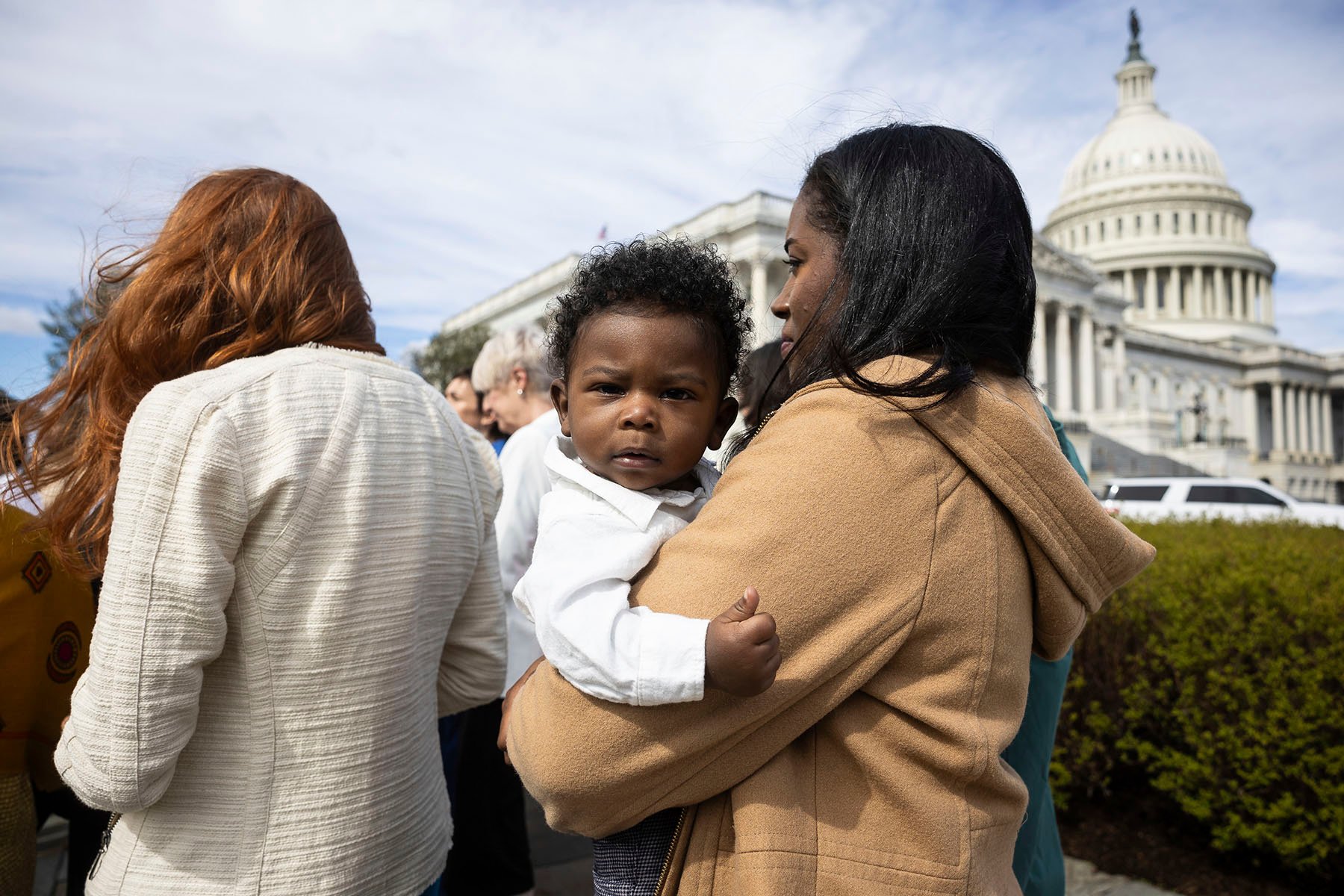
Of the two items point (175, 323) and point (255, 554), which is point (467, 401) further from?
point (255, 554)

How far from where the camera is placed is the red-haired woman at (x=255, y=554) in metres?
1.61

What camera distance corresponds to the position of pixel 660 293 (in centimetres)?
165

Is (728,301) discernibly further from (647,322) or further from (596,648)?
(596,648)

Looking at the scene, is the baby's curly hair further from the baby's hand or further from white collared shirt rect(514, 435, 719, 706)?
the baby's hand

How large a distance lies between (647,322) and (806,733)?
759 millimetres

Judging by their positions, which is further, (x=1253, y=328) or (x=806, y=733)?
(x=1253, y=328)

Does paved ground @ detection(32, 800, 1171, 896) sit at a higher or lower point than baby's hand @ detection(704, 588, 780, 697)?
lower

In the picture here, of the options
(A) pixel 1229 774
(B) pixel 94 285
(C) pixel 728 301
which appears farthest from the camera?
(A) pixel 1229 774

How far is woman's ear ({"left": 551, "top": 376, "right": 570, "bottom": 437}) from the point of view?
1781 millimetres

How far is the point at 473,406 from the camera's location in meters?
6.80

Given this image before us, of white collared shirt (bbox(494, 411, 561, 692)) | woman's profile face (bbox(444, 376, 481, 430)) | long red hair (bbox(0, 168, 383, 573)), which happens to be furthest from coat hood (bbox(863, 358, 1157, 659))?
woman's profile face (bbox(444, 376, 481, 430))

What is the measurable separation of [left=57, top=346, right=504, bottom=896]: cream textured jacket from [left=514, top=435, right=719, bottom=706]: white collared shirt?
1.75 feet

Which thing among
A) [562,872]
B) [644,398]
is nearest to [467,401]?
[562,872]

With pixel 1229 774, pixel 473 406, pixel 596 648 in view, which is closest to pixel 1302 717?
pixel 1229 774
